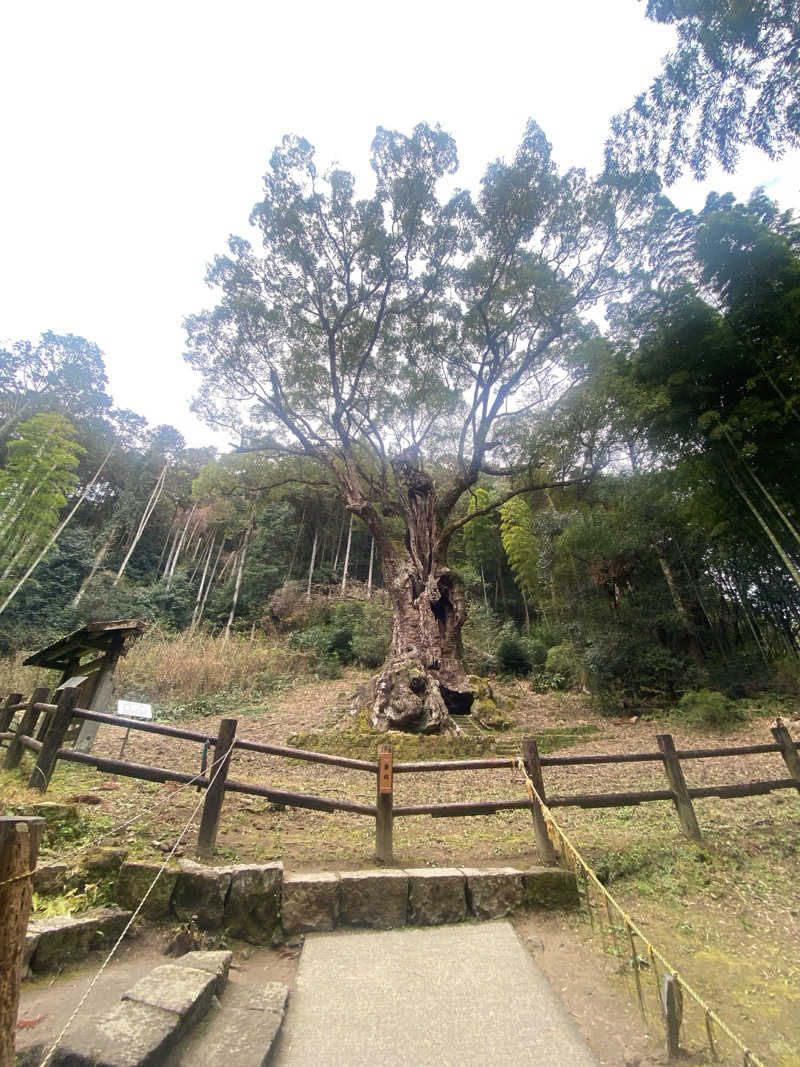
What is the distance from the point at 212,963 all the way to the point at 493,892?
5.33 ft

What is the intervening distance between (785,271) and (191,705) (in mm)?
12687

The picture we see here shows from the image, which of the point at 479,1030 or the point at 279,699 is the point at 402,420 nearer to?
the point at 279,699

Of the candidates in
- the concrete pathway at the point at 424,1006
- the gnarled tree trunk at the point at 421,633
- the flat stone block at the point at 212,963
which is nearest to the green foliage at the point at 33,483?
the gnarled tree trunk at the point at 421,633

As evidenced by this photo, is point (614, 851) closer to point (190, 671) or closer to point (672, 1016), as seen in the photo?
point (672, 1016)

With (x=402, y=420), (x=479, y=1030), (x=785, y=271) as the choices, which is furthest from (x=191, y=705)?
(x=785, y=271)

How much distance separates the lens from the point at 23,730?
14.4 feet

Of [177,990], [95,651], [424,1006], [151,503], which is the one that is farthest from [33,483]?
[424,1006]

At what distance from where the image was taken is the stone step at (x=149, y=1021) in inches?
54.4

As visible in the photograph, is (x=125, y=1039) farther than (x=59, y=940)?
No

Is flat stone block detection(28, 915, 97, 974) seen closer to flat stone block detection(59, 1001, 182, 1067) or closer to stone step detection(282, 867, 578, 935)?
flat stone block detection(59, 1001, 182, 1067)

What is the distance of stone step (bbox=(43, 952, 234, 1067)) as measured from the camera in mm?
1381

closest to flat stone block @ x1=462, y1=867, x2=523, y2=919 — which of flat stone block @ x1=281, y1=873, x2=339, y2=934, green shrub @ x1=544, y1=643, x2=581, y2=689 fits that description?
flat stone block @ x1=281, y1=873, x2=339, y2=934

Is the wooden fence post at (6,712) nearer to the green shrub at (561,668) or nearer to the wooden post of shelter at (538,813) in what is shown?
the wooden post of shelter at (538,813)

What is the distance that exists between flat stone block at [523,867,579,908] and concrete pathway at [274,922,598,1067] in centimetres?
31
